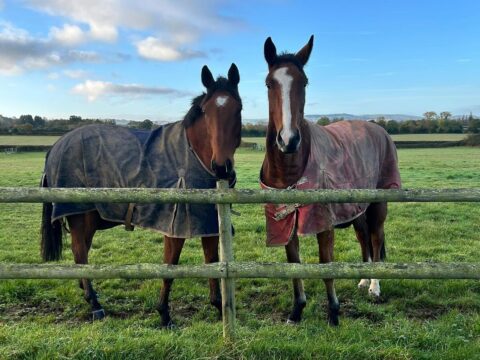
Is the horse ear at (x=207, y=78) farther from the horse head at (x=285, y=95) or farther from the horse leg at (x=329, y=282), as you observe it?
the horse leg at (x=329, y=282)

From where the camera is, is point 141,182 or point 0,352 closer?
point 0,352

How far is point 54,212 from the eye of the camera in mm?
4930

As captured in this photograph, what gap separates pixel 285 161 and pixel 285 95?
700 millimetres

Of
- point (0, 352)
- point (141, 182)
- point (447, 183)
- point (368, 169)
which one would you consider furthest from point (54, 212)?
point (447, 183)

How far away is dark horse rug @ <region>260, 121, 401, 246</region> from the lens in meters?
4.30

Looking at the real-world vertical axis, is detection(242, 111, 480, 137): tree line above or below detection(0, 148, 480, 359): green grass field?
above

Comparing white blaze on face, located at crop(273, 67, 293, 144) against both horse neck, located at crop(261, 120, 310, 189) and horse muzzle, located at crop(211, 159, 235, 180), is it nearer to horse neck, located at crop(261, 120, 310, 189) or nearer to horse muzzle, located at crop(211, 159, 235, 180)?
horse neck, located at crop(261, 120, 310, 189)

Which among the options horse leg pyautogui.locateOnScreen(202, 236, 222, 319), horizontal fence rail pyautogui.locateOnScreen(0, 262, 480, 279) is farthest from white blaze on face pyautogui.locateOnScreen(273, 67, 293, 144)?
horse leg pyautogui.locateOnScreen(202, 236, 222, 319)

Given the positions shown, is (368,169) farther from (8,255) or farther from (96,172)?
(8,255)

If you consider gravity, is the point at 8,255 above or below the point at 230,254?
below

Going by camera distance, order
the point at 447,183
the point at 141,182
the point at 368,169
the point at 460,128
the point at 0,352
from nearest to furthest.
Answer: the point at 0,352 < the point at 141,182 < the point at 368,169 < the point at 447,183 < the point at 460,128

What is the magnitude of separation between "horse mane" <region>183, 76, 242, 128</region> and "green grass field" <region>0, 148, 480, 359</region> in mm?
2165

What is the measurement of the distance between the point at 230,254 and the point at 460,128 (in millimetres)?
63142

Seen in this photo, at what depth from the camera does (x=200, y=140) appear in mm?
4598
